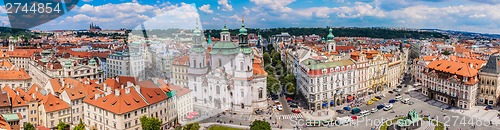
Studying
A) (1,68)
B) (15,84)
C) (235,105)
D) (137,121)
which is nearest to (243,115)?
(235,105)

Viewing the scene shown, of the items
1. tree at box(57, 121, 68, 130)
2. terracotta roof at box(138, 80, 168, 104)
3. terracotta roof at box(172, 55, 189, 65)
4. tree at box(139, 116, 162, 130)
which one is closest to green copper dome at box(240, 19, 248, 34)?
terracotta roof at box(172, 55, 189, 65)

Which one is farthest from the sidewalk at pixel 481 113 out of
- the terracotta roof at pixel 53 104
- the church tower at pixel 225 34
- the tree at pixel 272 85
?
the terracotta roof at pixel 53 104

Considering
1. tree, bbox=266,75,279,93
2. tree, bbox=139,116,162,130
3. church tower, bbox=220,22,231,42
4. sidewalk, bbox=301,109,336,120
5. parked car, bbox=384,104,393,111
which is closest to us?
tree, bbox=139,116,162,130

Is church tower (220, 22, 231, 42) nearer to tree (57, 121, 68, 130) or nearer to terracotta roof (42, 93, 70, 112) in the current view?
terracotta roof (42, 93, 70, 112)

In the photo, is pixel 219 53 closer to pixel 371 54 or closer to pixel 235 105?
pixel 235 105

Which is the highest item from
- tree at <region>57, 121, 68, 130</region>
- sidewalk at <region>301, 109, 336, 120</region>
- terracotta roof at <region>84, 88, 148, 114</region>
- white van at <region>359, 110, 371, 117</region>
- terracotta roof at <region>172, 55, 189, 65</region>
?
terracotta roof at <region>172, 55, 189, 65</region>

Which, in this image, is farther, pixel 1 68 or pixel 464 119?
pixel 1 68

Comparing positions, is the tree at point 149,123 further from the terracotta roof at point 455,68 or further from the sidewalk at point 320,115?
the terracotta roof at point 455,68
